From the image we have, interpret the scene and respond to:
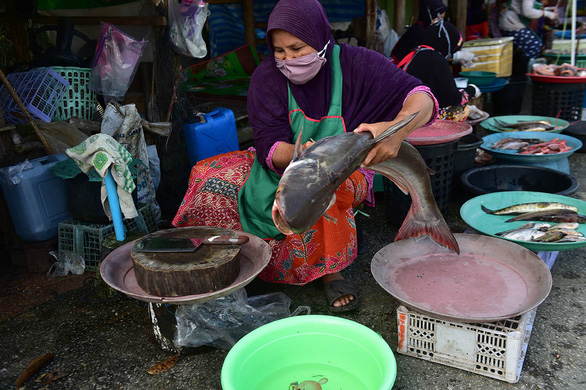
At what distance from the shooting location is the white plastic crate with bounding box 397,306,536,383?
2242mm

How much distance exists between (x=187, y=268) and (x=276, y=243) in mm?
946

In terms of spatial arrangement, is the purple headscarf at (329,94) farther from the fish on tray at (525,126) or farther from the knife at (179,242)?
the fish on tray at (525,126)

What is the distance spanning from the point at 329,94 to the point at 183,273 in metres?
1.41

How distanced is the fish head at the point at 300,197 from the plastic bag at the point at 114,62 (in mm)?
2707

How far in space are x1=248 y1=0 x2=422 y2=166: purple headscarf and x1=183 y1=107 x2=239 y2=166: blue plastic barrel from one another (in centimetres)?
151

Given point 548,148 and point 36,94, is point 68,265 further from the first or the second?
point 548,148

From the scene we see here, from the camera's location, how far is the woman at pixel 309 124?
272 centimetres

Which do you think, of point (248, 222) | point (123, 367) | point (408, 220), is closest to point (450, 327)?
point (408, 220)

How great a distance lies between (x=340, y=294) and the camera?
9.75 ft

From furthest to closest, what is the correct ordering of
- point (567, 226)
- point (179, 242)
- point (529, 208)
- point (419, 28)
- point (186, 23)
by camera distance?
point (419, 28) < point (186, 23) < point (529, 208) < point (567, 226) < point (179, 242)

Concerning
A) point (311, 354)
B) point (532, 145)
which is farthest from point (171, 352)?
point (532, 145)

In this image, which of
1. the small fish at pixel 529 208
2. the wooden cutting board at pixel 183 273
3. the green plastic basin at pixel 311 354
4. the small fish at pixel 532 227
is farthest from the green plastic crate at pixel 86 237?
the small fish at pixel 529 208

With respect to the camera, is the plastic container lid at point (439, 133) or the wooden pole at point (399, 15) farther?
the wooden pole at point (399, 15)

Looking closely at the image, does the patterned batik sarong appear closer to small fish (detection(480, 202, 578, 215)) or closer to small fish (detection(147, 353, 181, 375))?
small fish (detection(147, 353, 181, 375))
